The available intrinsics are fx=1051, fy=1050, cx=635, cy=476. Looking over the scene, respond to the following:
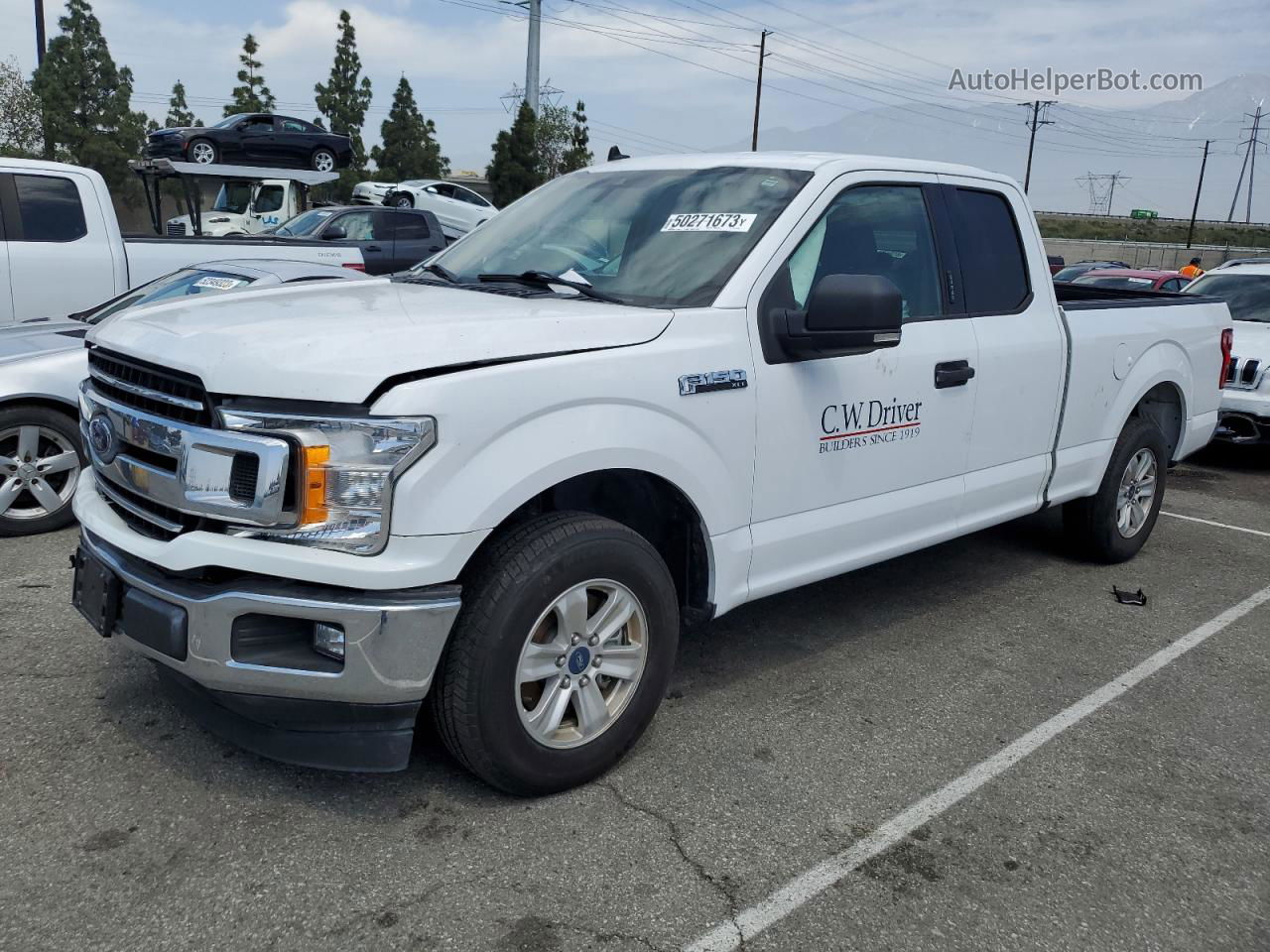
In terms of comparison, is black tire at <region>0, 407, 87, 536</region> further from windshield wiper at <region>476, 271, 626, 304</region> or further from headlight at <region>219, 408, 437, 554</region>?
headlight at <region>219, 408, 437, 554</region>

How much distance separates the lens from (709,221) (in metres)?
3.68

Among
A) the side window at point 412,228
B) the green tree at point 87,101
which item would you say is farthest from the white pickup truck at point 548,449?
the green tree at point 87,101

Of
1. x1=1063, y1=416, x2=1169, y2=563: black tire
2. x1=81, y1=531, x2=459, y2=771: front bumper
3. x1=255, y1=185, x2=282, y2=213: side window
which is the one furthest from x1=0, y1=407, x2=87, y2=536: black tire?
x1=255, y1=185, x2=282, y2=213: side window

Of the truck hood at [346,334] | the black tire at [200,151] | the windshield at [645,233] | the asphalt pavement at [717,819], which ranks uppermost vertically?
the black tire at [200,151]

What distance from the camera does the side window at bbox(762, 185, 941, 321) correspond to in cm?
366

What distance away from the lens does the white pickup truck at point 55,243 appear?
7.60 m

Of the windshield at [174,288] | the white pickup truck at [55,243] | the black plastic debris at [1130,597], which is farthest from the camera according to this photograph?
the white pickup truck at [55,243]

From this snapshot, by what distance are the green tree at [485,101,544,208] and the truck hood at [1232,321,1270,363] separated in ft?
118

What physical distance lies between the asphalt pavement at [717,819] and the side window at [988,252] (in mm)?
1488

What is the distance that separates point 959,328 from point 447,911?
2941mm

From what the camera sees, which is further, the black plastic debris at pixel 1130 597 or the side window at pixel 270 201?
the side window at pixel 270 201

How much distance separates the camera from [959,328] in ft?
13.9

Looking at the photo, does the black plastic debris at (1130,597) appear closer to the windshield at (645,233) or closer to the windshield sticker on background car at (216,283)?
the windshield at (645,233)

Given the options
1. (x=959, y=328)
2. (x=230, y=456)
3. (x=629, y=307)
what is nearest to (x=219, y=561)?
(x=230, y=456)
